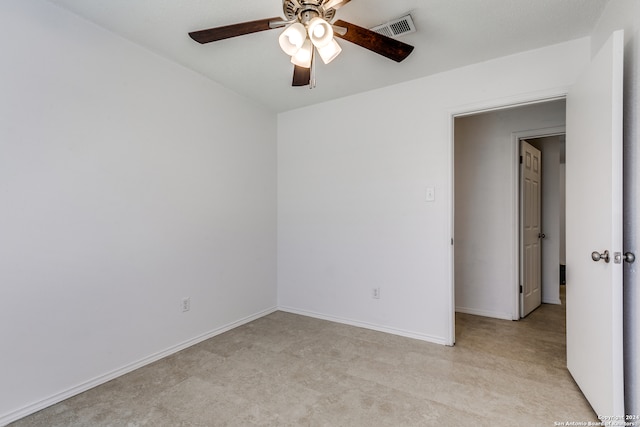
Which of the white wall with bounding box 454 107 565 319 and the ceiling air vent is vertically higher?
the ceiling air vent

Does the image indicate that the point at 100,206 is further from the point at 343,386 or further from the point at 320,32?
the point at 343,386

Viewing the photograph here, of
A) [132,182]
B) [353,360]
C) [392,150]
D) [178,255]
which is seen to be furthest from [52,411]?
[392,150]

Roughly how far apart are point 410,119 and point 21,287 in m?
2.96

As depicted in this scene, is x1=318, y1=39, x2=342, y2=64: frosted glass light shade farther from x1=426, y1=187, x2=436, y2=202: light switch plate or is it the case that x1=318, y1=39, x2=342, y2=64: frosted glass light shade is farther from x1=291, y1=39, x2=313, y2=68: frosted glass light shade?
x1=426, y1=187, x2=436, y2=202: light switch plate

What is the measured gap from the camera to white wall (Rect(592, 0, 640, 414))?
4.78 ft

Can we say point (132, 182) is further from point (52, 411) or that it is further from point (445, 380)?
point (445, 380)

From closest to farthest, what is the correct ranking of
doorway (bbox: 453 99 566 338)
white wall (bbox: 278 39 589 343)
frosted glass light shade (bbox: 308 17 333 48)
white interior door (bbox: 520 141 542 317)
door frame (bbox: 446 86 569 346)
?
frosted glass light shade (bbox: 308 17 333 48), door frame (bbox: 446 86 569 346), white wall (bbox: 278 39 589 343), doorway (bbox: 453 99 566 338), white interior door (bbox: 520 141 542 317)

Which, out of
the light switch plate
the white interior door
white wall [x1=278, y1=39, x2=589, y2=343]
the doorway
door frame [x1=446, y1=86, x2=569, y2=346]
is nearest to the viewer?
door frame [x1=446, y1=86, x2=569, y2=346]

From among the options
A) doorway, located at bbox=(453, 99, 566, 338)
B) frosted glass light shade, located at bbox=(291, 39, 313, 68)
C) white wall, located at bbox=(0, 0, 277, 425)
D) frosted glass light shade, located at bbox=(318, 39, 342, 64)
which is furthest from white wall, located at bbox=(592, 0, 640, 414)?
white wall, located at bbox=(0, 0, 277, 425)

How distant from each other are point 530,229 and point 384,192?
1886mm

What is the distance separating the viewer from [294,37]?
1488mm

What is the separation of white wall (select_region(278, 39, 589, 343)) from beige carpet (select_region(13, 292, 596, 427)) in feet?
1.47

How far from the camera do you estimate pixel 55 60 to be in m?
1.86

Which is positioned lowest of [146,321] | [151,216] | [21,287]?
[146,321]
